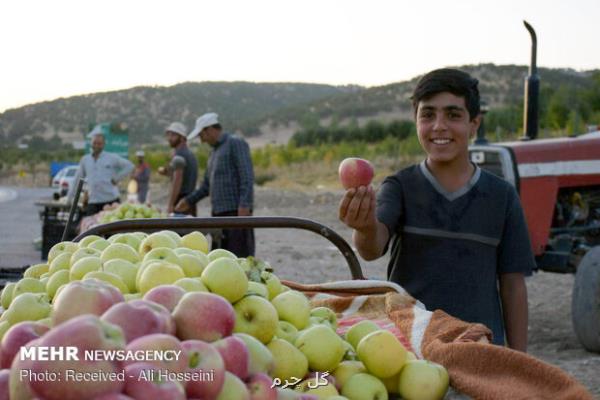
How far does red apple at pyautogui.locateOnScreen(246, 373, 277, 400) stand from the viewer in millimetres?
1475

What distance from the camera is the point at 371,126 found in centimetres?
5538

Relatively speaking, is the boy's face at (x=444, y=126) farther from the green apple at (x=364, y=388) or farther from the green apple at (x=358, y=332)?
the green apple at (x=364, y=388)

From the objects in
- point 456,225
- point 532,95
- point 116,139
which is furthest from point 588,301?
point 116,139

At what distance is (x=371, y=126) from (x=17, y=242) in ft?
135

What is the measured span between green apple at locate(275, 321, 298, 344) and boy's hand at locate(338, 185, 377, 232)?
0.73 metres

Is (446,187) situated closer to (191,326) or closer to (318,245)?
(191,326)

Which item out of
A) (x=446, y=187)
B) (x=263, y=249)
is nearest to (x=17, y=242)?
(x=263, y=249)

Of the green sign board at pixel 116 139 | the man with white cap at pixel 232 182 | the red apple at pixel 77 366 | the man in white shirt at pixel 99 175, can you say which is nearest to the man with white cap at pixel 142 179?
the green sign board at pixel 116 139

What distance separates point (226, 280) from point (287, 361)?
0.23 m

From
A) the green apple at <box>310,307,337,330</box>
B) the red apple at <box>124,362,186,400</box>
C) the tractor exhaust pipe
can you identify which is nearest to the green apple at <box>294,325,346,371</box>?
the green apple at <box>310,307,337,330</box>

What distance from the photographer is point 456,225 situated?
3.01 m

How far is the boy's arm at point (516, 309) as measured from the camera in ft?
9.96

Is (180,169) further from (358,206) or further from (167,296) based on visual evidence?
(167,296)

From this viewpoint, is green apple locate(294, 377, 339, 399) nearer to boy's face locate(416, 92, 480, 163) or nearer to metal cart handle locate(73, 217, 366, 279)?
metal cart handle locate(73, 217, 366, 279)
